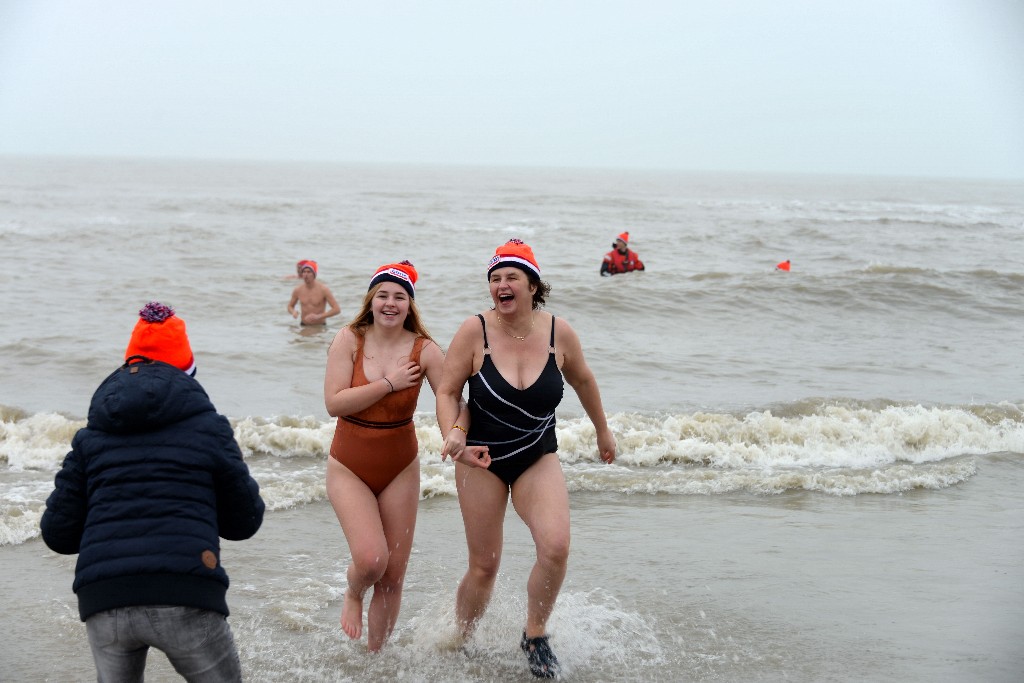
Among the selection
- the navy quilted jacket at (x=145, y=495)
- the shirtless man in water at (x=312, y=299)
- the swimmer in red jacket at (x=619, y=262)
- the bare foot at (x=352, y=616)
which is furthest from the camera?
the swimmer in red jacket at (x=619, y=262)

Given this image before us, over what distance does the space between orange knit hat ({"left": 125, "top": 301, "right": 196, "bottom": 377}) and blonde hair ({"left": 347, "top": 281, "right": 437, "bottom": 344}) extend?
1584 millimetres

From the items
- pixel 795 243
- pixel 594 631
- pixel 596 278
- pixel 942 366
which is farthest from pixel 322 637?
pixel 795 243

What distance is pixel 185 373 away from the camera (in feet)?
10.5

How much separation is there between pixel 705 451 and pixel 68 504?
706cm

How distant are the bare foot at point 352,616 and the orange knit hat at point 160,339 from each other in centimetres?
189

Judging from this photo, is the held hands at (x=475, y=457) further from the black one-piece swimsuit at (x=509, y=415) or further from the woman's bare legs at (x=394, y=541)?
the woman's bare legs at (x=394, y=541)

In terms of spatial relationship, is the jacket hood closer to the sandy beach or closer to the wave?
the sandy beach

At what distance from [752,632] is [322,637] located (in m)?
2.37

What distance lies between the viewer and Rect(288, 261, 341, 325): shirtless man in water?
1546cm

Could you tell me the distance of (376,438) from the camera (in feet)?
15.3

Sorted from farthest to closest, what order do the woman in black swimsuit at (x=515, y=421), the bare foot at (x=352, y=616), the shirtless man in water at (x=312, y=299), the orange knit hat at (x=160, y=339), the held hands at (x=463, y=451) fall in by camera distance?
the shirtless man in water at (x=312, y=299) < the bare foot at (x=352, y=616) < the woman in black swimsuit at (x=515, y=421) < the held hands at (x=463, y=451) < the orange knit hat at (x=160, y=339)

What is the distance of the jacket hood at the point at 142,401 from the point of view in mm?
2881

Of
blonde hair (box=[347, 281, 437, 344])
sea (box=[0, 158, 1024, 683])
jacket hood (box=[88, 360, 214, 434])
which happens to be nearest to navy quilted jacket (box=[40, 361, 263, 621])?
jacket hood (box=[88, 360, 214, 434])

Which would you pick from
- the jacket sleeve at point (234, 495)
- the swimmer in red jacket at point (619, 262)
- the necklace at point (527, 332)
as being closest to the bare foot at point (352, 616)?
the necklace at point (527, 332)
